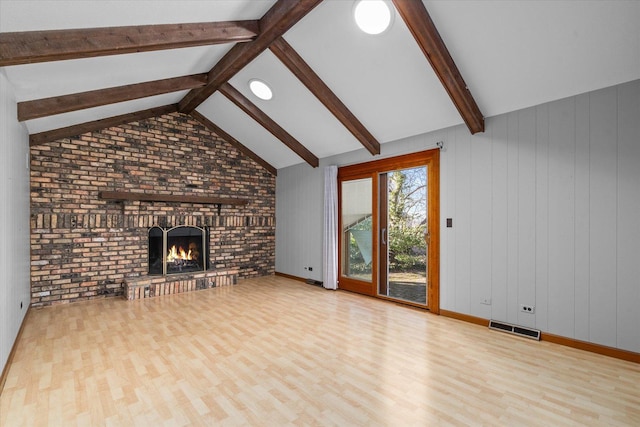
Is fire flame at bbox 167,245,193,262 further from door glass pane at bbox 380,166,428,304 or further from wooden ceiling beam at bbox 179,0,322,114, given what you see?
door glass pane at bbox 380,166,428,304

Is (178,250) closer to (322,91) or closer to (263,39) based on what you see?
(322,91)

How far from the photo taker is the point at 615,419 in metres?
2.03

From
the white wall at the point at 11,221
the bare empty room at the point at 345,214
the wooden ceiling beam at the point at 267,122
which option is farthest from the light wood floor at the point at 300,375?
the wooden ceiling beam at the point at 267,122

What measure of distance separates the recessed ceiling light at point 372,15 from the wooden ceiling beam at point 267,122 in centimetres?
257

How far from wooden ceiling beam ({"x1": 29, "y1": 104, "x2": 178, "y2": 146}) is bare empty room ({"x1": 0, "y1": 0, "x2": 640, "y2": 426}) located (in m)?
0.03

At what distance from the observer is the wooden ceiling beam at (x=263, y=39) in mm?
2986

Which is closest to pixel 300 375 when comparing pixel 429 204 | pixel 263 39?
pixel 429 204

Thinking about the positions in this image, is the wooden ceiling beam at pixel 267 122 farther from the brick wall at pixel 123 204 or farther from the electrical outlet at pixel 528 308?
the electrical outlet at pixel 528 308

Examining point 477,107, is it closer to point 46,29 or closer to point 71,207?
point 46,29

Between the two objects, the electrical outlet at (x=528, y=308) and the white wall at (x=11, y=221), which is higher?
the white wall at (x=11, y=221)

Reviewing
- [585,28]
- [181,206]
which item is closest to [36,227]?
[181,206]

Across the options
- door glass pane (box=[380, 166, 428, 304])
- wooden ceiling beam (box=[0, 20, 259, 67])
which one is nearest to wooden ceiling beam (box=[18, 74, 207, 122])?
wooden ceiling beam (box=[0, 20, 259, 67])

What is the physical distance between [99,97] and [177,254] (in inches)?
122

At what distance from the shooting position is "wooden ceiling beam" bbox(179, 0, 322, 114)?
9.80ft
